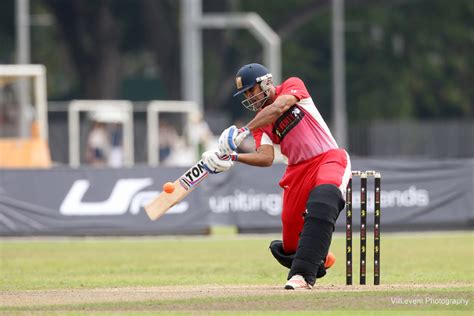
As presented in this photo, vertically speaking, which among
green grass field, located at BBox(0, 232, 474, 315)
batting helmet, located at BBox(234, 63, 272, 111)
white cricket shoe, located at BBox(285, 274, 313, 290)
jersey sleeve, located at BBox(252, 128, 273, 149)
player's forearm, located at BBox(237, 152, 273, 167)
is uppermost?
batting helmet, located at BBox(234, 63, 272, 111)

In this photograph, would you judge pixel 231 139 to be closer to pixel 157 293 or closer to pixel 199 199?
pixel 157 293

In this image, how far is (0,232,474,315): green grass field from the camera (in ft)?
35.0

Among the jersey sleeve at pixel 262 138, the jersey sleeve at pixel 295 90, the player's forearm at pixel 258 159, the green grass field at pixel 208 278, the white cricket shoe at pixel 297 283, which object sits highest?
the jersey sleeve at pixel 295 90

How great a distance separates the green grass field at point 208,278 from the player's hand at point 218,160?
114 cm

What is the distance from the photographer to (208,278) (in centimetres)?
1412

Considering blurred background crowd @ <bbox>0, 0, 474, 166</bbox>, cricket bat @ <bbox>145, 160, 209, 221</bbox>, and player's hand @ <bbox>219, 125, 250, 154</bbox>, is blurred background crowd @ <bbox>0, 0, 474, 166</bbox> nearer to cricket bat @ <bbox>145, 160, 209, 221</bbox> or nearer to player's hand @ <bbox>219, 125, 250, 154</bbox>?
cricket bat @ <bbox>145, 160, 209, 221</bbox>

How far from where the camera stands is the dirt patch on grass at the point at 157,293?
1130 centimetres

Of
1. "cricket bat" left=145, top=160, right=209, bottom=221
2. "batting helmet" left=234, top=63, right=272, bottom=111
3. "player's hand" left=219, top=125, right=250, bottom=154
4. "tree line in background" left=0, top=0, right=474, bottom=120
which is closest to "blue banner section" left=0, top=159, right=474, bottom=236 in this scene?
"cricket bat" left=145, top=160, right=209, bottom=221

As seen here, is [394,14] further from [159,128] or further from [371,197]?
[371,197]

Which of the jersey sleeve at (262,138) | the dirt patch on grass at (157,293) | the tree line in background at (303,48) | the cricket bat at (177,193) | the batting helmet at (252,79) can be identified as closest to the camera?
the dirt patch on grass at (157,293)

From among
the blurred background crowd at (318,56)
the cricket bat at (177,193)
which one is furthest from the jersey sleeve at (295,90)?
the blurred background crowd at (318,56)

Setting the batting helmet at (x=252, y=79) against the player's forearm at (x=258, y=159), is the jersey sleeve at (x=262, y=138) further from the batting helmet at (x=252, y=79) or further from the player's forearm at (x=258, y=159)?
the batting helmet at (x=252, y=79)

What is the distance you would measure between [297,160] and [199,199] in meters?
10.7

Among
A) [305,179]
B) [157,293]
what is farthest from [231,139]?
[157,293]
